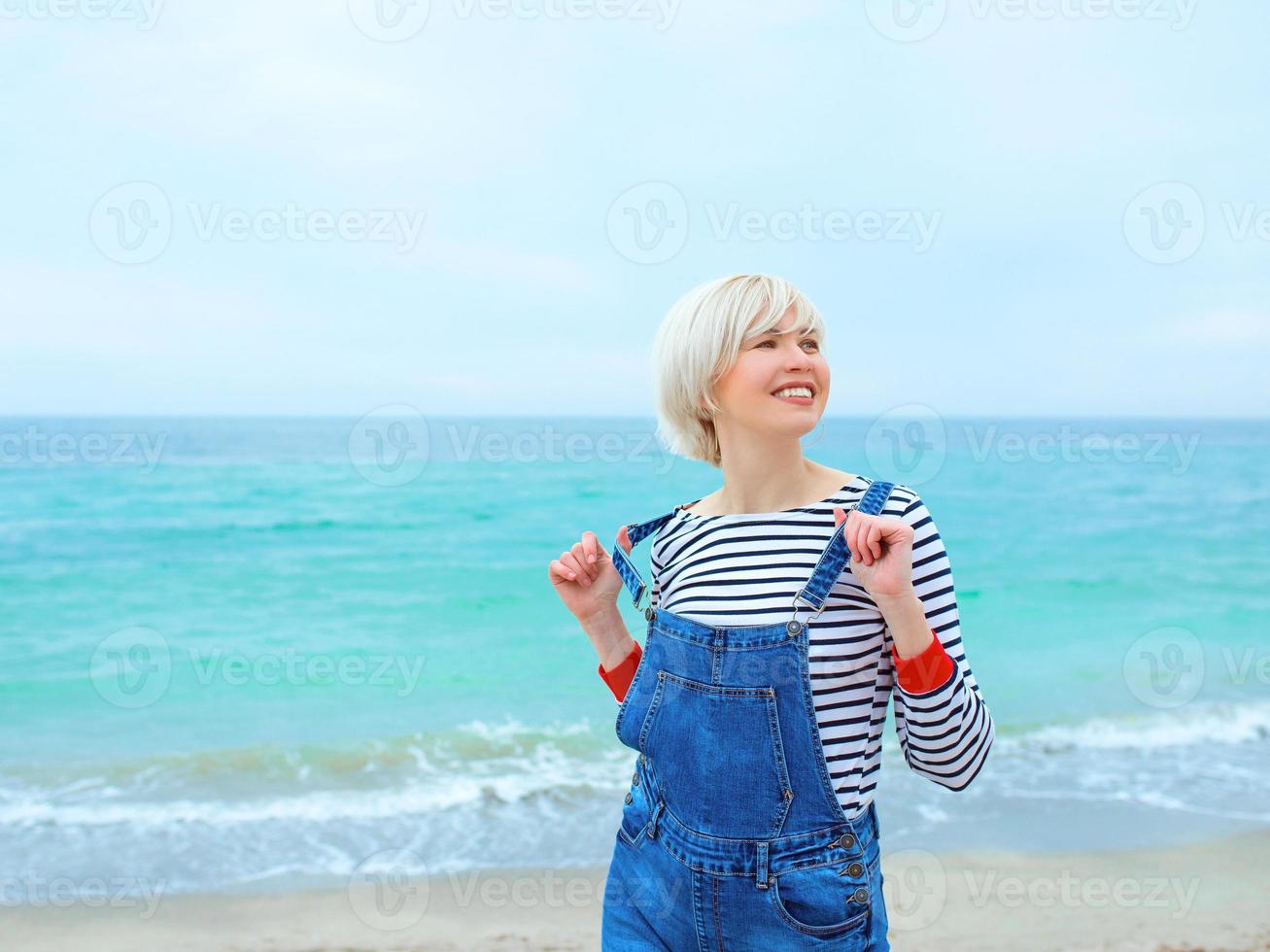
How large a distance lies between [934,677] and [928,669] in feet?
0.05

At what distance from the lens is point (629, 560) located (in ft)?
6.93

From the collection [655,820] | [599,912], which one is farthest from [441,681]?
[655,820]

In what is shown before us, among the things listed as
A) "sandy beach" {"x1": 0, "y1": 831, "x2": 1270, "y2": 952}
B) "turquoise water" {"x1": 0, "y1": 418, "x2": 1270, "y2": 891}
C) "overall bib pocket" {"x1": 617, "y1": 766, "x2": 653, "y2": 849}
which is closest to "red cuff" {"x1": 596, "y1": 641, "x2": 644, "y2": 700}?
"overall bib pocket" {"x1": 617, "y1": 766, "x2": 653, "y2": 849}

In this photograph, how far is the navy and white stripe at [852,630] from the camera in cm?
171

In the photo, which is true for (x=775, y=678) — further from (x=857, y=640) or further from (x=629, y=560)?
(x=629, y=560)

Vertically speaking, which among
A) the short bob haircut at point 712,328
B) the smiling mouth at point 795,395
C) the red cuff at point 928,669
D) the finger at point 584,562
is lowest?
the red cuff at point 928,669

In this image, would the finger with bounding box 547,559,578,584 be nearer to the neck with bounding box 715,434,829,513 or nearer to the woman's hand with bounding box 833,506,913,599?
the neck with bounding box 715,434,829,513

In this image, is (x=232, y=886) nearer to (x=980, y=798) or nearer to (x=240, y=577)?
(x=980, y=798)

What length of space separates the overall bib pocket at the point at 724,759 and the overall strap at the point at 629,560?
0.24 meters

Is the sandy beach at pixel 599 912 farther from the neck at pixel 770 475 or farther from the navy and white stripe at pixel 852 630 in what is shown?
the neck at pixel 770 475

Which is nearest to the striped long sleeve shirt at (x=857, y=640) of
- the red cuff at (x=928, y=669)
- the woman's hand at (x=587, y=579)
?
the red cuff at (x=928, y=669)

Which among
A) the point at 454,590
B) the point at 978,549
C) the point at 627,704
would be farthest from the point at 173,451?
the point at 627,704

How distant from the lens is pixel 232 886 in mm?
5020

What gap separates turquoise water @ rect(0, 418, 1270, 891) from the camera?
19.1 ft
